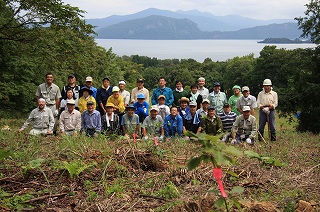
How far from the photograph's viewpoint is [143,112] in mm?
8844

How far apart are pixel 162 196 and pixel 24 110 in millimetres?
17612

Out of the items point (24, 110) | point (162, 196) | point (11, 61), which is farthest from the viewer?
point (24, 110)

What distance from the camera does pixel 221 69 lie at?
7700cm

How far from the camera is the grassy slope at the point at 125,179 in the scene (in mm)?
3965

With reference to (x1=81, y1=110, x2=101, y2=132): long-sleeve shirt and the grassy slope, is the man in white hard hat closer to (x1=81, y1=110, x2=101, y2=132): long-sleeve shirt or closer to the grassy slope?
the grassy slope

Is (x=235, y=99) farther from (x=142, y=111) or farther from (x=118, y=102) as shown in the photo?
(x=118, y=102)

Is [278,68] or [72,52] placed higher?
[72,52]

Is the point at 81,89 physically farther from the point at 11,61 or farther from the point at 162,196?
the point at 11,61

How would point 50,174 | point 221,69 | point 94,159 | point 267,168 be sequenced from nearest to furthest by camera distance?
point 50,174
point 94,159
point 267,168
point 221,69

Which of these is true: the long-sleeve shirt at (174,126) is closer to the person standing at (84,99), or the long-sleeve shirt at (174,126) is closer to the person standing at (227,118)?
the person standing at (227,118)

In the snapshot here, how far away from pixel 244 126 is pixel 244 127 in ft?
0.07

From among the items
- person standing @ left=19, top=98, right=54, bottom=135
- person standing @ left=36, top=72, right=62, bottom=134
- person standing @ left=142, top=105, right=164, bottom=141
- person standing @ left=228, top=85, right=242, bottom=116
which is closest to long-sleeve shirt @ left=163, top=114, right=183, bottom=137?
person standing @ left=142, top=105, right=164, bottom=141

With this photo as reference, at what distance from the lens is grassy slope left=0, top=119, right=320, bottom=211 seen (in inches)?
156

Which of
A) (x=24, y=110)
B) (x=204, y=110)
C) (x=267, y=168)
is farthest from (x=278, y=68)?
(x=267, y=168)
